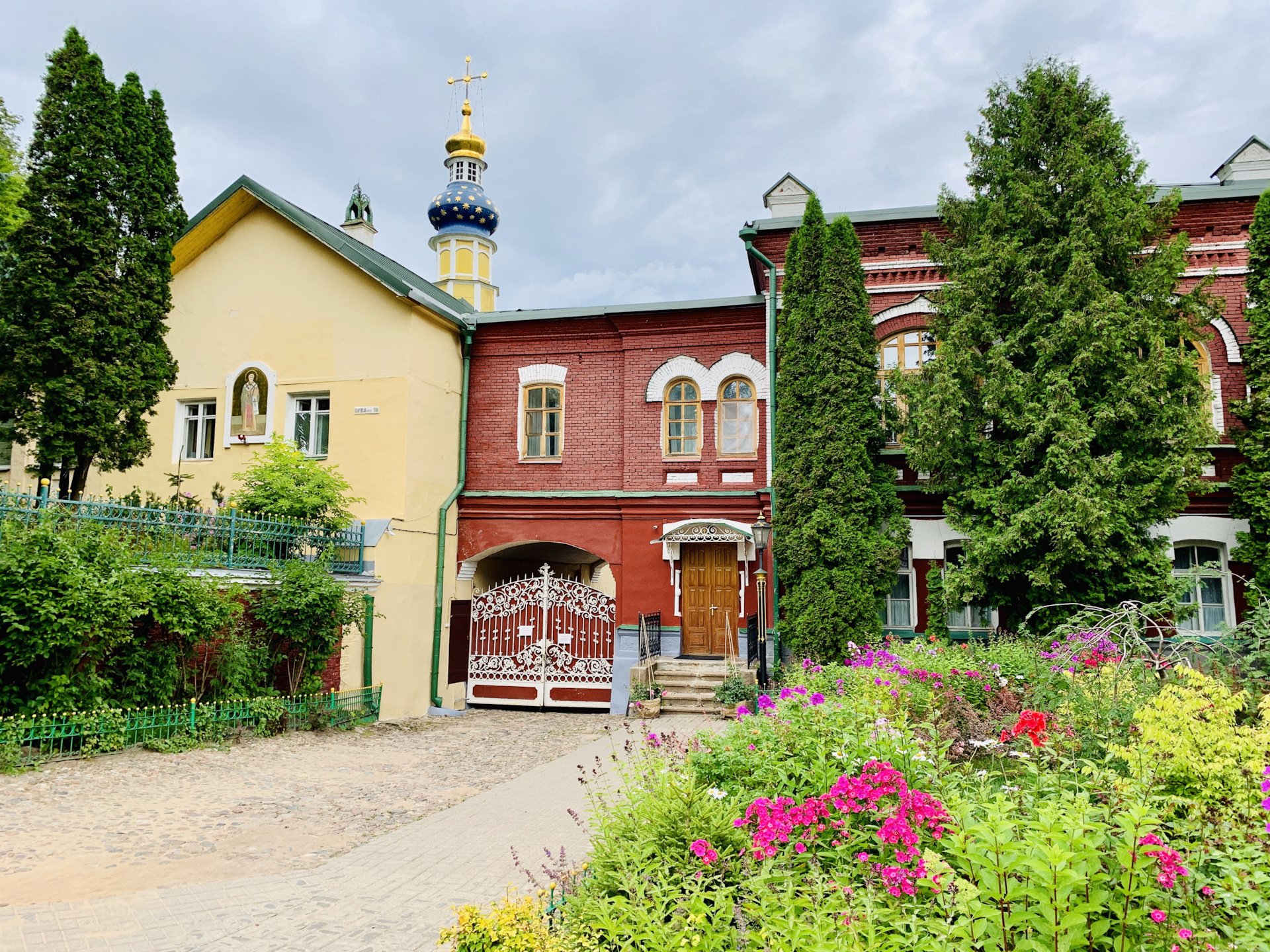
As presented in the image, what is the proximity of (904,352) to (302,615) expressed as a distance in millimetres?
9832

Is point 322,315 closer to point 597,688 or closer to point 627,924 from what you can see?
point 597,688

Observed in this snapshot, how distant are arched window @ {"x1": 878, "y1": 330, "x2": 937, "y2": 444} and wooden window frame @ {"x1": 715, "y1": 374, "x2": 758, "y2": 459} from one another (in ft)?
6.98

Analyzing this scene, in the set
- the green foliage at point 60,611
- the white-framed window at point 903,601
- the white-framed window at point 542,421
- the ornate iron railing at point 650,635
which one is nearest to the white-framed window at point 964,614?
the white-framed window at point 903,601

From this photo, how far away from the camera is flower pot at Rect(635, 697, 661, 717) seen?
12469mm

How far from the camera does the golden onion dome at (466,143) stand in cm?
2470

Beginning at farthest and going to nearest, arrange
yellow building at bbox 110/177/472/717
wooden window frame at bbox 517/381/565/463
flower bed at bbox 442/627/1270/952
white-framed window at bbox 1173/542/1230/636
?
wooden window frame at bbox 517/381/565/463 < yellow building at bbox 110/177/472/717 < white-framed window at bbox 1173/542/1230/636 < flower bed at bbox 442/627/1270/952

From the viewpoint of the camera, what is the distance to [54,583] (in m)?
7.70

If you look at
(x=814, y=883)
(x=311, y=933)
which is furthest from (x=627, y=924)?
(x=311, y=933)

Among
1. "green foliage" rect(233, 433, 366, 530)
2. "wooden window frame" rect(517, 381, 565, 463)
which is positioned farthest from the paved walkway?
"wooden window frame" rect(517, 381, 565, 463)

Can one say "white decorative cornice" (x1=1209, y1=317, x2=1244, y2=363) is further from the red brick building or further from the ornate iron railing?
the ornate iron railing

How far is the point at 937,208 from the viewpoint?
12875mm

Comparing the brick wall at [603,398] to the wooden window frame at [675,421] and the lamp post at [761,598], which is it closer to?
the wooden window frame at [675,421]

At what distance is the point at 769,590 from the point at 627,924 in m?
10.6

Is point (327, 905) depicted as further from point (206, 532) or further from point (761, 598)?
point (761, 598)
